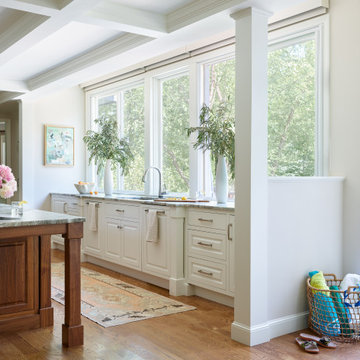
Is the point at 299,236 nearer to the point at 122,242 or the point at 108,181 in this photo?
the point at 122,242

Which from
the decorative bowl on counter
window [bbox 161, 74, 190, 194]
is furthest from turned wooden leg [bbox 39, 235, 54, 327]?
the decorative bowl on counter

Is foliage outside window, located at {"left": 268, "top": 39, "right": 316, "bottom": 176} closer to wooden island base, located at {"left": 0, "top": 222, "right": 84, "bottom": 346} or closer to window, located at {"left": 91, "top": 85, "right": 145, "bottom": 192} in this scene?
wooden island base, located at {"left": 0, "top": 222, "right": 84, "bottom": 346}

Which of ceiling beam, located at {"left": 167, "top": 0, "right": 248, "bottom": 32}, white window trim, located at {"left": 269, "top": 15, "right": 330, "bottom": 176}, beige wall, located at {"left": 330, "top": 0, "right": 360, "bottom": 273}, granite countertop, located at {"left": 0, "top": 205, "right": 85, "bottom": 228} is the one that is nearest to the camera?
granite countertop, located at {"left": 0, "top": 205, "right": 85, "bottom": 228}

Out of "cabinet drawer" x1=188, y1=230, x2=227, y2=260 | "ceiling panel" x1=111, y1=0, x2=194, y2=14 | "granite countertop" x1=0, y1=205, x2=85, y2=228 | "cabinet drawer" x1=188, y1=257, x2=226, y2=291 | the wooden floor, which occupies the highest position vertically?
"ceiling panel" x1=111, y1=0, x2=194, y2=14

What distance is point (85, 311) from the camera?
387cm

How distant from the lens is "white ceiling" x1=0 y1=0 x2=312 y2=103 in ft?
10.9

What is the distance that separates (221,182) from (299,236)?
3.92 ft

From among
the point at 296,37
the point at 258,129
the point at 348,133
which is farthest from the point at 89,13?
the point at 348,133

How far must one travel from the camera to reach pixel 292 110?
4.22 metres

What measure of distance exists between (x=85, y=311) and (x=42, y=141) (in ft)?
12.8

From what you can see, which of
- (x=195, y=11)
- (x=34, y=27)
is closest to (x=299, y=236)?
(x=195, y=11)

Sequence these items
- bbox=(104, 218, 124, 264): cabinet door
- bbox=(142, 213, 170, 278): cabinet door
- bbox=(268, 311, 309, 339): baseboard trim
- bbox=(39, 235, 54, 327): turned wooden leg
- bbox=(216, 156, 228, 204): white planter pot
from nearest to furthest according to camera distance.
Answer: bbox=(268, 311, 309, 339): baseboard trim < bbox=(39, 235, 54, 327): turned wooden leg < bbox=(216, 156, 228, 204): white planter pot < bbox=(142, 213, 170, 278): cabinet door < bbox=(104, 218, 124, 264): cabinet door

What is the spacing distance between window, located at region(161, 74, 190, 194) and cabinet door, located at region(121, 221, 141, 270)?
81 cm

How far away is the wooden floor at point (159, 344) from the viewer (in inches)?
116
